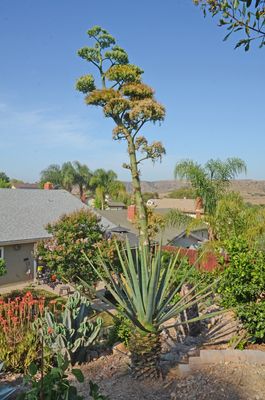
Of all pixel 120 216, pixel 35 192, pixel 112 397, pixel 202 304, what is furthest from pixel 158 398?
pixel 120 216

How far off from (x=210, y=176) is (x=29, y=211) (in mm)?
10959

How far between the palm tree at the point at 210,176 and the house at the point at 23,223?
4495mm

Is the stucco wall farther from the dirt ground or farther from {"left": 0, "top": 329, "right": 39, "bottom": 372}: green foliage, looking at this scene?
the dirt ground

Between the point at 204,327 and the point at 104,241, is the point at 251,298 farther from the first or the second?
the point at 104,241

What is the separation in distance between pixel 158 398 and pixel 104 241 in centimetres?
991

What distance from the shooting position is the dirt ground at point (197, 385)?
204 inches

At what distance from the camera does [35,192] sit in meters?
25.2

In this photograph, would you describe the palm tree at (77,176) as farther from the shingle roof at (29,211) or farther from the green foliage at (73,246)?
the green foliage at (73,246)

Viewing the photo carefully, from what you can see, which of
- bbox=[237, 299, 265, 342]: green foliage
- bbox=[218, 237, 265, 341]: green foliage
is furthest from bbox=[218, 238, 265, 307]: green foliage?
bbox=[237, 299, 265, 342]: green foliage

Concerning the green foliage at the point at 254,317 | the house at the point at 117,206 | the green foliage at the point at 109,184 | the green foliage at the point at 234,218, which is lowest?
the green foliage at the point at 254,317

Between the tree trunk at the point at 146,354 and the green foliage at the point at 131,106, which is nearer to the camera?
the tree trunk at the point at 146,354

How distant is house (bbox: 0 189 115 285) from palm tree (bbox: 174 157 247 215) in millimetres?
4495

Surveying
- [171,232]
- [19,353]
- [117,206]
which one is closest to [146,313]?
Result: [19,353]

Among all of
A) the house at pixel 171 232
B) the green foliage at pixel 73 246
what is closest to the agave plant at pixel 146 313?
the green foliage at pixel 73 246
